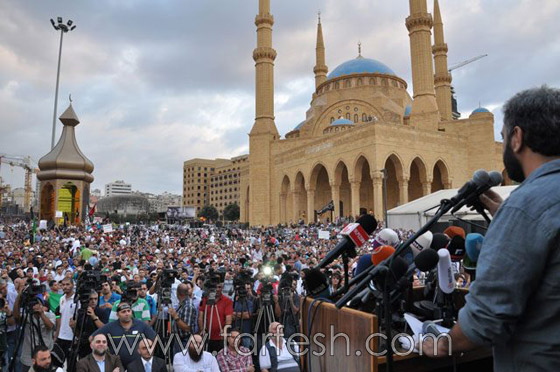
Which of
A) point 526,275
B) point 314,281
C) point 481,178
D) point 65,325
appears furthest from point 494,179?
point 65,325

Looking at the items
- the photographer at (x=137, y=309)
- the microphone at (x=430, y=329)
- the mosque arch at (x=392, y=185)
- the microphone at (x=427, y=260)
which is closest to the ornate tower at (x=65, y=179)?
the mosque arch at (x=392, y=185)

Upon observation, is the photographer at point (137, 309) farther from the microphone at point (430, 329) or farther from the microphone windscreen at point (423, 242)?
the microphone at point (430, 329)

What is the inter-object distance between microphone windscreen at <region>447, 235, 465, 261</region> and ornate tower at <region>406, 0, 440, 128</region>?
33.8 m

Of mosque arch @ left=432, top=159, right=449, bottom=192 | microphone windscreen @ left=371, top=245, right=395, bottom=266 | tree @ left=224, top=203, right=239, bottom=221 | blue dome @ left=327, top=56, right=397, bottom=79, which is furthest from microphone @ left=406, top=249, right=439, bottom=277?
tree @ left=224, top=203, right=239, bottom=221

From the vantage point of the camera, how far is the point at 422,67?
33.9m

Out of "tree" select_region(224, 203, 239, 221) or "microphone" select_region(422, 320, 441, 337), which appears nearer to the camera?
"microphone" select_region(422, 320, 441, 337)

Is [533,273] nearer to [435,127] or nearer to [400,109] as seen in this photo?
[435,127]

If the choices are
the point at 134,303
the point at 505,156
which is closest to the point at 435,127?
the point at 134,303

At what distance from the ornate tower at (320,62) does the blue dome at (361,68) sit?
465 centimetres

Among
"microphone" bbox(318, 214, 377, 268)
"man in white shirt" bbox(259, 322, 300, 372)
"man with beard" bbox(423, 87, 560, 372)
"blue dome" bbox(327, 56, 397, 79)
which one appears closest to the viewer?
"man with beard" bbox(423, 87, 560, 372)

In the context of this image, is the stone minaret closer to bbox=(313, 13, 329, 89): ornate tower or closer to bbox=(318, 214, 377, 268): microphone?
bbox=(313, 13, 329, 89): ornate tower

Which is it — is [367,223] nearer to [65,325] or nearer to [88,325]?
[88,325]

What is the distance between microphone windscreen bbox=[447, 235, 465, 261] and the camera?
2.45 meters

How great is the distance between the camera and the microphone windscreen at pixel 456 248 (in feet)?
8.04
